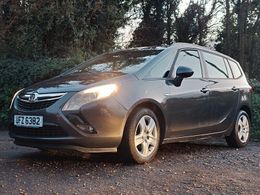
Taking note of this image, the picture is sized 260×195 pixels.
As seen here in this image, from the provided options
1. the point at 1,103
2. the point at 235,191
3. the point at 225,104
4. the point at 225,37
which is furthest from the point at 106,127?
the point at 225,37

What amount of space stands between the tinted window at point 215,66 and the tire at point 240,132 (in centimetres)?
75

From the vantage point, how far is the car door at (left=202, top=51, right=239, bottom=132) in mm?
7319

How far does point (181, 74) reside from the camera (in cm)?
653

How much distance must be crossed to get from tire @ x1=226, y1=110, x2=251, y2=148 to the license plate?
356cm

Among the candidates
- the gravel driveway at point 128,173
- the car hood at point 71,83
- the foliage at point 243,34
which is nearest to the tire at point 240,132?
the gravel driveway at point 128,173

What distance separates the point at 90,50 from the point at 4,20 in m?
2.76

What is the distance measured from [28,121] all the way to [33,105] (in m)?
0.20

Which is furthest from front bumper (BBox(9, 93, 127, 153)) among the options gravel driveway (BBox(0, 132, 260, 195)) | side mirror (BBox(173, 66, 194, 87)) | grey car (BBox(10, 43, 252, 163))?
side mirror (BBox(173, 66, 194, 87))

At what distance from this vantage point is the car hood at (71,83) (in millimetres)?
5704

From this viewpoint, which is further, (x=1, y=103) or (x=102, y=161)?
(x=1, y=103)

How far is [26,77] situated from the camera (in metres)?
11.0

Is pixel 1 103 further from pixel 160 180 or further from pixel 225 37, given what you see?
pixel 225 37

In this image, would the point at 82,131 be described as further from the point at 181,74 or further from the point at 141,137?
the point at 181,74

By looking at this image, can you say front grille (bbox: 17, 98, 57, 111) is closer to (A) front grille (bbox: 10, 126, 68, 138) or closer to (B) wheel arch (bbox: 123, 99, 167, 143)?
(A) front grille (bbox: 10, 126, 68, 138)
